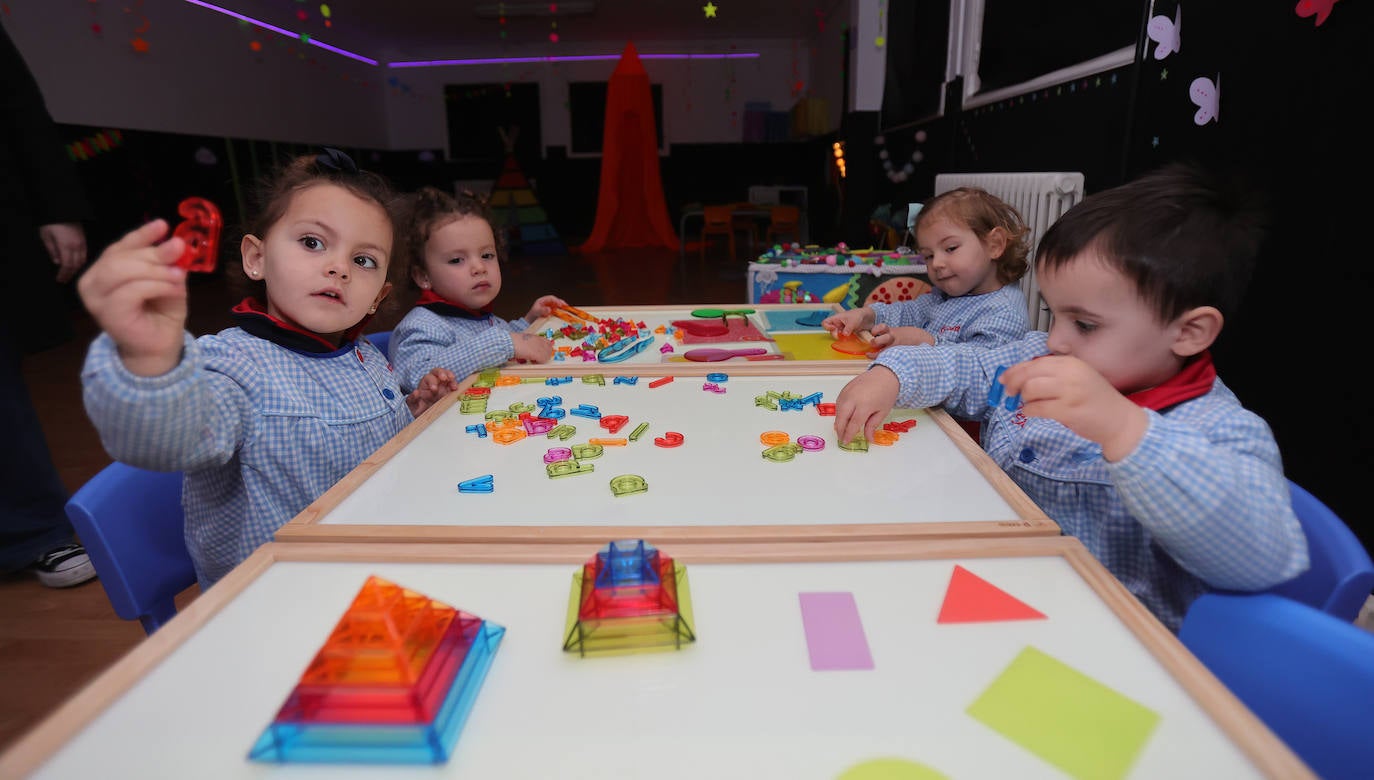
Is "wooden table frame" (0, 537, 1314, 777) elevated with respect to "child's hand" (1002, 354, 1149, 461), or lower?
lower

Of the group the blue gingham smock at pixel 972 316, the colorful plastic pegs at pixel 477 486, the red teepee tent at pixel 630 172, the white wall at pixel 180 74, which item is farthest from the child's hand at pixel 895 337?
the red teepee tent at pixel 630 172

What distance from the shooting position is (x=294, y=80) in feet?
26.4

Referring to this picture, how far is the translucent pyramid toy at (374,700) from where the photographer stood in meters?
0.45

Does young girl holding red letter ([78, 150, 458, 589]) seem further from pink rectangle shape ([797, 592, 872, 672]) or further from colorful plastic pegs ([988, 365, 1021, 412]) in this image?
colorful plastic pegs ([988, 365, 1021, 412])

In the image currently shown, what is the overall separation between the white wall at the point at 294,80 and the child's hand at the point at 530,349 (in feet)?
14.3

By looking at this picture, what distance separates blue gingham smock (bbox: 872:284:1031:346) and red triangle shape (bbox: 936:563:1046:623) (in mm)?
1013

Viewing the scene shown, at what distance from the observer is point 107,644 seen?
1.65m

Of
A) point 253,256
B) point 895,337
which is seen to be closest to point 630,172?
point 895,337

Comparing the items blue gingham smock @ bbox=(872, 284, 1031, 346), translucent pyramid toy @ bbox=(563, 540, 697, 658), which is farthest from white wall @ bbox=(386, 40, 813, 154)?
translucent pyramid toy @ bbox=(563, 540, 697, 658)

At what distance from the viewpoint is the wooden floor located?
1.52 metres

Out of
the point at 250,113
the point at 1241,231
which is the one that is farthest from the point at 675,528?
the point at 250,113

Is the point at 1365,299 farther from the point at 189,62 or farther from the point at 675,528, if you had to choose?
the point at 189,62

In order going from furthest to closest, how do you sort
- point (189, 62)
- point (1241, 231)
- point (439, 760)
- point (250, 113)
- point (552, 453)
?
point (250, 113)
point (189, 62)
point (552, 453)
point (1241, 231)
point (439, 760)

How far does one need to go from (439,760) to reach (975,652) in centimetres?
38
